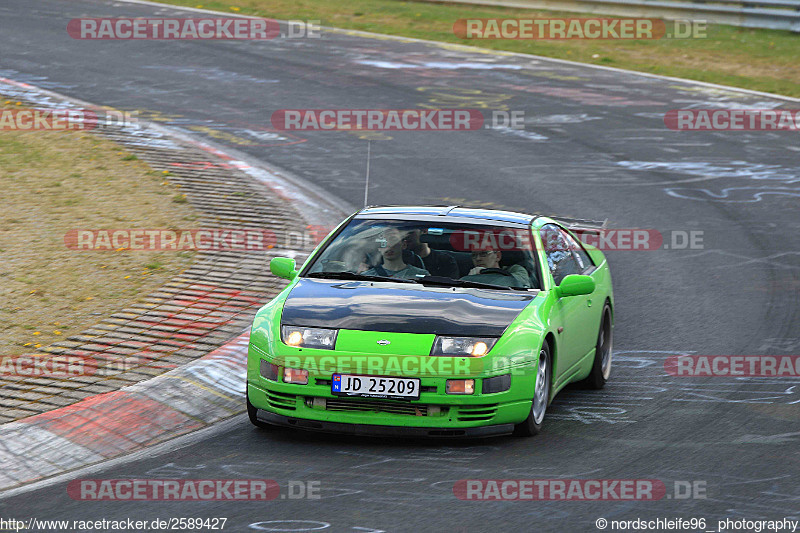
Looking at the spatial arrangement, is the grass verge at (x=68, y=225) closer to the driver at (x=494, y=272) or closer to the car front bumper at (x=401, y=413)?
the car front bumper at (x=401, y=413)

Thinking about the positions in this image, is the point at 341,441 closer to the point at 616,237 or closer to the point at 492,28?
the point at 616,237

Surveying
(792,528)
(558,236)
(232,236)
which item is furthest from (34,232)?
(792,528)

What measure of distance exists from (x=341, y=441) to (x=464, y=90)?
14.9 metres

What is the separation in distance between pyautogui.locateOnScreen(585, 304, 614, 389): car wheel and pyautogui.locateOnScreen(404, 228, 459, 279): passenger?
1393 mm

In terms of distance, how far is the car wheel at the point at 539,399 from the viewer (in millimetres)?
7434

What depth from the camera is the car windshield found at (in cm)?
822

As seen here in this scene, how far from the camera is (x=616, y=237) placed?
13.9m

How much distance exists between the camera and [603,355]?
9125mm

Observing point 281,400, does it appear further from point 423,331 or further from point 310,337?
point 423,331

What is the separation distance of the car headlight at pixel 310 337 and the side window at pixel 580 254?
8.81 feet
